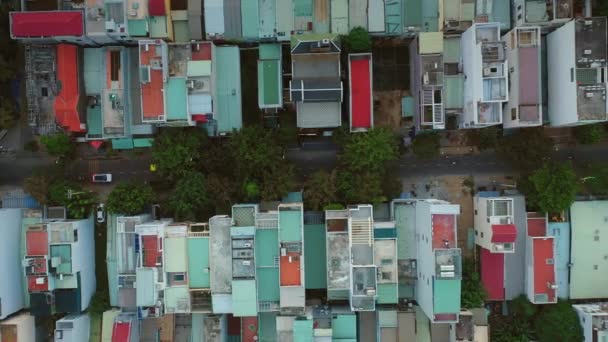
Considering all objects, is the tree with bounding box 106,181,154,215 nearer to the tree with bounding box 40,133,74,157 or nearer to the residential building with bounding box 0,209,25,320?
the tree with bounding box 40,133,74,157

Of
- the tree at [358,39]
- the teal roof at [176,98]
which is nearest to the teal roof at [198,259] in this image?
the teal roof at [176,98]

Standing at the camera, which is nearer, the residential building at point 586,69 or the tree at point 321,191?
the residential building at point 586,69

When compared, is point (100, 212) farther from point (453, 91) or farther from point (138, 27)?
point (453, 91)

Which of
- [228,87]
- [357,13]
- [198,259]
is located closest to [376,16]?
[357,13]

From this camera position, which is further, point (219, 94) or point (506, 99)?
point (219, 94)

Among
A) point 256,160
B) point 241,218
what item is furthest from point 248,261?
point 256,160

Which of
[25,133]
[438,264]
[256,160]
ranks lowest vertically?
[438,264]

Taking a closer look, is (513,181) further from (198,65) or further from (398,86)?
(198,65)

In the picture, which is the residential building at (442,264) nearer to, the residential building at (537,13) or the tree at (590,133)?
the tree at (590,133)
